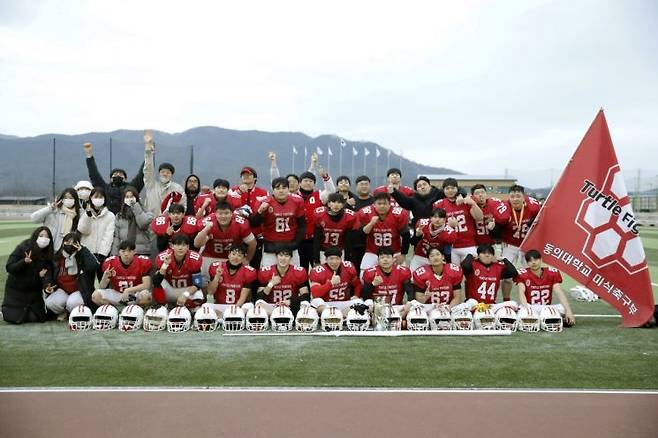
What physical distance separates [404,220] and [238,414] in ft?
15.5

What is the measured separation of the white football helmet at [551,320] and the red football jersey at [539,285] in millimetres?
648

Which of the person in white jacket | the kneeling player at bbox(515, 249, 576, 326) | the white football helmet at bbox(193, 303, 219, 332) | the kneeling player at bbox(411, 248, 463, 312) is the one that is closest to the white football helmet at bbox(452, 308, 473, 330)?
the kneeling player at bbox(411, 248, 463, 312)

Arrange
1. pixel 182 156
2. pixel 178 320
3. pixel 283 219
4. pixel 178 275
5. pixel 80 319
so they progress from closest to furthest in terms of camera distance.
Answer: pixel 178 320
pixel 80 319
pixel 178 275
pixel 283 219
pixel 182 156

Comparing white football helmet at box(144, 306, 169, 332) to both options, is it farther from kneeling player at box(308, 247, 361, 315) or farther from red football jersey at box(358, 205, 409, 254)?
red football jersey at box(358, 205, 409, 254)

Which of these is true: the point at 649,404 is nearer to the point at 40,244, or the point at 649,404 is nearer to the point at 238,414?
the point at 238,414

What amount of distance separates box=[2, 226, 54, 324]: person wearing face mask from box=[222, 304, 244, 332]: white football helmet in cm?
222

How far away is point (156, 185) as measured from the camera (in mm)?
8898

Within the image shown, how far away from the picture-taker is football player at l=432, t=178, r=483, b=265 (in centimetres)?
857

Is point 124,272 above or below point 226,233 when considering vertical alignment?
below

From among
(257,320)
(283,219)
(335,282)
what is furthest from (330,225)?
(257,320)

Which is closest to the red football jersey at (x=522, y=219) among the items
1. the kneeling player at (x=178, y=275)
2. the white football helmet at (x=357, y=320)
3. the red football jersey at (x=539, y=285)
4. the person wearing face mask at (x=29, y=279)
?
the red football jersey at (x=539, y=285)

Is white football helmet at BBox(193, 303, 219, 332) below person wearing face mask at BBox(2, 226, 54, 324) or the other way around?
below

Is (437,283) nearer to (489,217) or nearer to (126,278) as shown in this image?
(489,217)

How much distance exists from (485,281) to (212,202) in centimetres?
373
